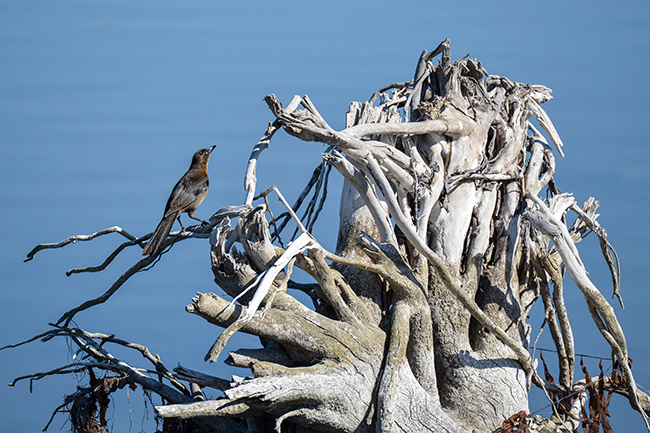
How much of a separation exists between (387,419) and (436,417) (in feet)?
1.41

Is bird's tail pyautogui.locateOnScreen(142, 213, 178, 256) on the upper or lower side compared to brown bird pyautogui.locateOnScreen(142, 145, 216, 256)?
lower

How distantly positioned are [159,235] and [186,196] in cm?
50

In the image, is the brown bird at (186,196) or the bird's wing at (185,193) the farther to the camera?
the bird's wing at (185,193)

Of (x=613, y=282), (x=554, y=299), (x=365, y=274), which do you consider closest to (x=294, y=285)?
(x=365, y=274)

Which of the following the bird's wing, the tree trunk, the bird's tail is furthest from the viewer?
the bird's wing

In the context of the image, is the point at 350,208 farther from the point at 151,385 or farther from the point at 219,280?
the point at 151,385

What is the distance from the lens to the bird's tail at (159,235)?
7055 mm

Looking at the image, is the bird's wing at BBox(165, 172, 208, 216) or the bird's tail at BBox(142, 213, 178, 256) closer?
the bird's tail at BBox(142, 213, 178, 256)

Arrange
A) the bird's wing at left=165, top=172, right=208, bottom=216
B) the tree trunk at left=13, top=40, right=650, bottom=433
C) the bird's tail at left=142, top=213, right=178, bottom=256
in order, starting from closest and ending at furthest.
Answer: the tree trunk at left=13, top=40, right=650, bottom=433 < the bird's tail at left=142, top=213, right=178, bottom=256 < the bird's wing at left=165, top=172, right=208, bottom=216

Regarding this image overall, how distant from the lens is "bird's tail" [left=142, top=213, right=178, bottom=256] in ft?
23.1

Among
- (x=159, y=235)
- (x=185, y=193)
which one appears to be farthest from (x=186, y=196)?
(x=159, y=235)

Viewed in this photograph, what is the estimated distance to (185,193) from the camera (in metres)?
7.52

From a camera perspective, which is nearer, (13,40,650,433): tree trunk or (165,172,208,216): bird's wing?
(13,40,650,433): tree trunk

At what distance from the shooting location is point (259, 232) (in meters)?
6.58
